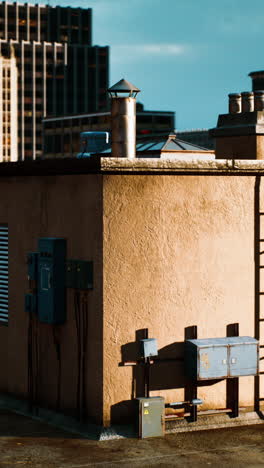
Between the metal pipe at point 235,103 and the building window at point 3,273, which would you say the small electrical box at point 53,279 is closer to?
the building window at point 3,273

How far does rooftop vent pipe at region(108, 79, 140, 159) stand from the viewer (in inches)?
699

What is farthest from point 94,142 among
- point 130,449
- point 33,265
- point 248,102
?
point 130,449

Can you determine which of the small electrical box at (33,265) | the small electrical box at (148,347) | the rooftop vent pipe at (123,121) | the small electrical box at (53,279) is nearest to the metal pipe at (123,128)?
the rooftop vent pipe at (123,121)

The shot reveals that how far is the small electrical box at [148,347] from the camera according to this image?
53.4ft

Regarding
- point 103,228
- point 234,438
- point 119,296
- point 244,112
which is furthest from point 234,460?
point 244,112

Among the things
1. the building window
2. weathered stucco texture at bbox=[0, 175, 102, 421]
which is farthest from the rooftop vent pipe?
the building window

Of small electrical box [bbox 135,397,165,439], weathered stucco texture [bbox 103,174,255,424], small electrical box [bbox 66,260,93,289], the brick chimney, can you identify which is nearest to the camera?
small electrical box [bbox 135,397,165,439]

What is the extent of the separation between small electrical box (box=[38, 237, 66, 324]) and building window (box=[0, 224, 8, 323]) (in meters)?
2.26

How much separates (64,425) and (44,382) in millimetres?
1288

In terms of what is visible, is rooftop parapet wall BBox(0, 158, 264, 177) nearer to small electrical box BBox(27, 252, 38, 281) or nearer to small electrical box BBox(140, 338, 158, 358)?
small electrical box BBox(27, 252, 38, 281)

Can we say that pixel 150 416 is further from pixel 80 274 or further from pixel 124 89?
pixel 124 89

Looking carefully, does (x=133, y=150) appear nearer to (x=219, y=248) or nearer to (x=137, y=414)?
(x=219, y=248)

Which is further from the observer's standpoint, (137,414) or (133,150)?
(133,150)

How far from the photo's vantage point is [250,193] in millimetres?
17625
